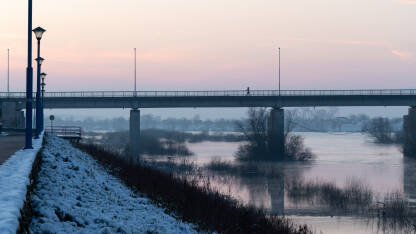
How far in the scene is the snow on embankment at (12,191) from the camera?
859 centimetres

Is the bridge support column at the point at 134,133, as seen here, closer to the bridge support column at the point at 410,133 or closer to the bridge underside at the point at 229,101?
the bridge underside at the point at 229,101

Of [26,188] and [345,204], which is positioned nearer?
[26,188]

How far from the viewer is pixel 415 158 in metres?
77.0

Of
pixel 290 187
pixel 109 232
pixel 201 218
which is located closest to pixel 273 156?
pixel 290 187

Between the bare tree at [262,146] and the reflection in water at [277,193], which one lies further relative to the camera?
the bare tree at [262,146]

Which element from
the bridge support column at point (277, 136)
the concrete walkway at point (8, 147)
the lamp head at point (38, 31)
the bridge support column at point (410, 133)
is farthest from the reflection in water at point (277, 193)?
the bridge support column at point (410, 133)

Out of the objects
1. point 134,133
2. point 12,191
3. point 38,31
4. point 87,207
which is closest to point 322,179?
point 134,133

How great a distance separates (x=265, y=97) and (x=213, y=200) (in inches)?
2050

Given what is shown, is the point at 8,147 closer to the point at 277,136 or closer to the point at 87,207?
the point at 87,207

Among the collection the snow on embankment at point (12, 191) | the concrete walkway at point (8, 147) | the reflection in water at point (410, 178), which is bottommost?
the reflection in water at point (410, 178)

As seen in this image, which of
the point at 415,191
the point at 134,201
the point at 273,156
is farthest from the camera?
the point at 273,156

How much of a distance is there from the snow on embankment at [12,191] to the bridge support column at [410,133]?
7130 cm

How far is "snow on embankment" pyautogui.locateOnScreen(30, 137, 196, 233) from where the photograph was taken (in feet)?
39.1

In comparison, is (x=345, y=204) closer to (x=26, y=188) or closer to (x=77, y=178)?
(x=77, y=178)
